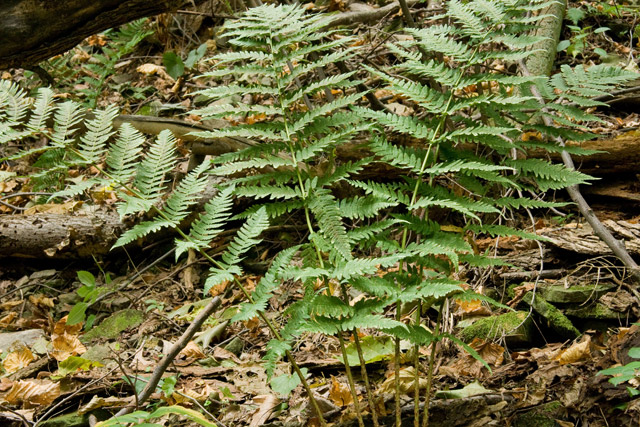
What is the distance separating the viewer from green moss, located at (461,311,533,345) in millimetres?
2729

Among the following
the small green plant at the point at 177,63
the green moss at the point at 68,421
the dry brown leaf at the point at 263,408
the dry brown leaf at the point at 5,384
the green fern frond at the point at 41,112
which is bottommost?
the dry brown leaf at the point at 5,384

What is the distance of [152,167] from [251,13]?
34.5 inches

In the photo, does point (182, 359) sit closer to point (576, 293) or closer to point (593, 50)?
point (576, 293)

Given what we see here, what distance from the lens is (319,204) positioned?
1.98 metres

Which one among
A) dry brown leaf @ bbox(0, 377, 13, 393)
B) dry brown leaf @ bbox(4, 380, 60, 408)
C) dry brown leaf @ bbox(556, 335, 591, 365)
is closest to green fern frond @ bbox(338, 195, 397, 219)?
dry brown leaf @ bbox(556, 335, 591, 365)

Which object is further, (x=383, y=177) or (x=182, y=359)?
(x=383, y=177)

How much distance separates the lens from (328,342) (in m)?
3.02

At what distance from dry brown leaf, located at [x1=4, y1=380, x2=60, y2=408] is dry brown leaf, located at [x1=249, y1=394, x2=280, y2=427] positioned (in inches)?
37.3

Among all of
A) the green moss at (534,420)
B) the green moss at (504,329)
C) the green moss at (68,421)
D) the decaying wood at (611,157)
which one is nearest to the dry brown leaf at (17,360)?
the green moss at (68,421)

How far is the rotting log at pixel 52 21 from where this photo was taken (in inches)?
129

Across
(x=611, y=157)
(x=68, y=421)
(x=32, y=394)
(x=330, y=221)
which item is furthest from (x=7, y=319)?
(x=611, y=157)

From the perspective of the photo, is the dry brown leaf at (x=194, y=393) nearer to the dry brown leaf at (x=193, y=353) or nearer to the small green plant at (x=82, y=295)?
the dry brown leaf at (x=193, y=353)

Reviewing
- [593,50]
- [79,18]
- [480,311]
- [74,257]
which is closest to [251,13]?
[79,18]

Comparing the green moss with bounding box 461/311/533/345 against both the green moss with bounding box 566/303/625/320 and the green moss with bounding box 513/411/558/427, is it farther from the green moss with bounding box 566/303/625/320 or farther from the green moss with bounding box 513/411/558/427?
the green moss with bounding box 513/411/558/427
